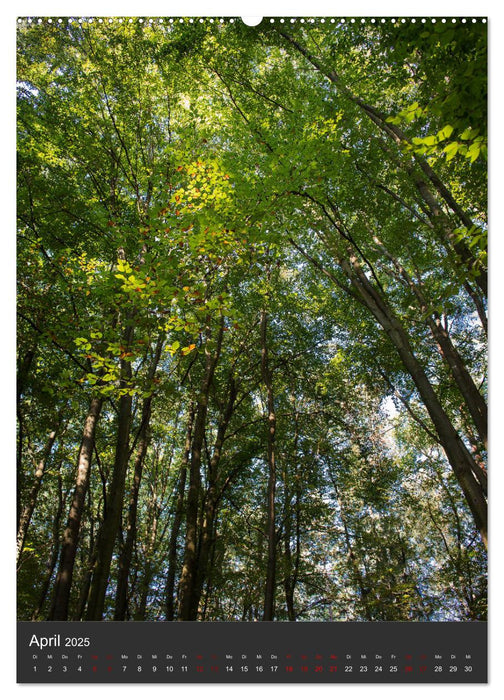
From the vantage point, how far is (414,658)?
1.59 metres

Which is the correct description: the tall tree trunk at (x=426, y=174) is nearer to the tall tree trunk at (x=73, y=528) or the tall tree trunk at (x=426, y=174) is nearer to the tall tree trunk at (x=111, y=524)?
the tall tree trunk at (x=111, y=524)

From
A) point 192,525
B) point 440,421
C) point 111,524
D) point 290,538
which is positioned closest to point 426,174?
point 440,421

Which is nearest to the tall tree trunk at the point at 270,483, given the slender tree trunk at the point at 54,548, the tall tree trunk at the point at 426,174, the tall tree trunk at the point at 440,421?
the tall tree trunk at the point at 440,421

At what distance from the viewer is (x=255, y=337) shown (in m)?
7.44

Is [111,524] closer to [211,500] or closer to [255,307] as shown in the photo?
[211,500]

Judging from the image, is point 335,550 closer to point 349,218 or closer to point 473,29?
point 349,218

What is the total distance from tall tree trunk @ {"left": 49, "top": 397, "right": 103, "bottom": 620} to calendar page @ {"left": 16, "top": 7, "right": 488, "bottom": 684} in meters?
0.03

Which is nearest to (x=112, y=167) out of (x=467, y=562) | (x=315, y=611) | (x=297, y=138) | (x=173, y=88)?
(x=173, y=88)

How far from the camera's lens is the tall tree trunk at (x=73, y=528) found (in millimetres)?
3794

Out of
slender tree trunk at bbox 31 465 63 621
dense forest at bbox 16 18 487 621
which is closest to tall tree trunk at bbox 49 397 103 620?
dense forest at bbox 16 18 487 621

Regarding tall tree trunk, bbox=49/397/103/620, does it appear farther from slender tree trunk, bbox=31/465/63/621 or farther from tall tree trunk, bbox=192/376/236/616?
slender tree trunk, bbox=31/465/63/621

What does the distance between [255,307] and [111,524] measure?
4613mm

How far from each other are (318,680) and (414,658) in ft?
1.32

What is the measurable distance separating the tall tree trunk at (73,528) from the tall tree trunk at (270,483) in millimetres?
2951
